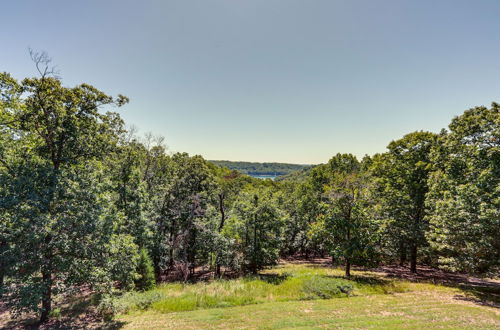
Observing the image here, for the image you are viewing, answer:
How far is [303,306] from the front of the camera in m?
12.4

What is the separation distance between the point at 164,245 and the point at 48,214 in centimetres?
1299

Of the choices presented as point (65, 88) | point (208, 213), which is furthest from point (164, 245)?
point (65, 88)

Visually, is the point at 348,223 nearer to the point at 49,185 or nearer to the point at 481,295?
the point at 481,295

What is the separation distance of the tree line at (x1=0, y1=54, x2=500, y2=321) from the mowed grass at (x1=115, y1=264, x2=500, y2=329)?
2204 mm

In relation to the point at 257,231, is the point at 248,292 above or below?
below

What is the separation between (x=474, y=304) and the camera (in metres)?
12.1

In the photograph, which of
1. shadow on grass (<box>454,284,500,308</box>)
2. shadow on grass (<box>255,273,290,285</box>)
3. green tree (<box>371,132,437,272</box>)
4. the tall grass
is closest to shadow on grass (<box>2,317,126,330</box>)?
the tall grass

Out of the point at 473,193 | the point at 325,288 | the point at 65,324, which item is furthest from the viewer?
the point at 325,288

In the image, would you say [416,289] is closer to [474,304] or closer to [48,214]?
[474,304]

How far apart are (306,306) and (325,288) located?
3086mm

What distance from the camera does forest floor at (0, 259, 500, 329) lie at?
397 inches

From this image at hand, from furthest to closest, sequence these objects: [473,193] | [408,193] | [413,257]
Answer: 1. [408,193]
2. [413,257]
3. [473,193]

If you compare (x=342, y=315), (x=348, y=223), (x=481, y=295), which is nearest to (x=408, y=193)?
(x=348, y=223)

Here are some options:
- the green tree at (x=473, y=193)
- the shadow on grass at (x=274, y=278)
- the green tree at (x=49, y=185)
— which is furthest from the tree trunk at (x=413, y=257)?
the green tree at (x=49, y=185)
